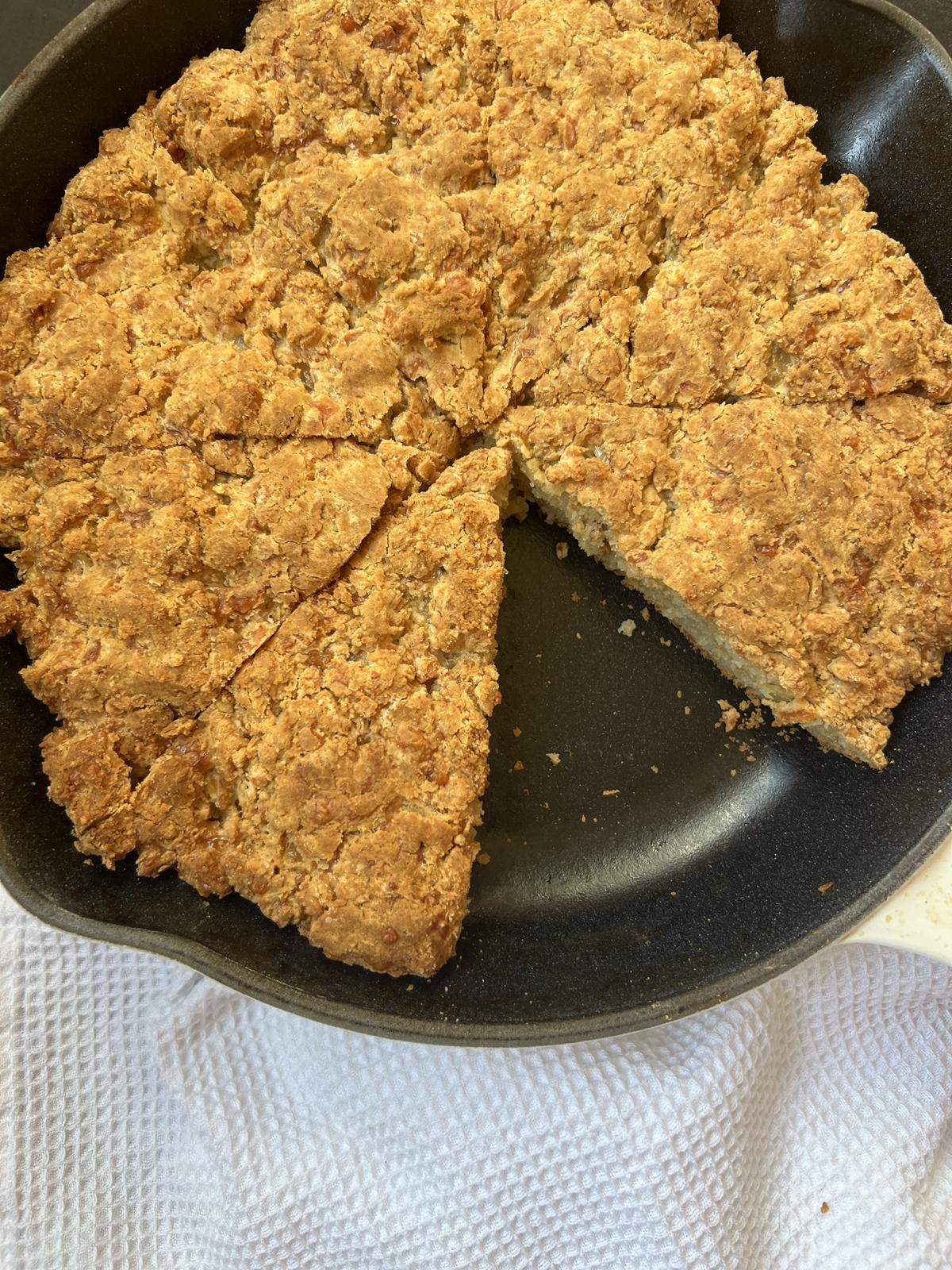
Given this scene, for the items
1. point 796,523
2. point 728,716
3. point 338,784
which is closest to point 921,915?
point 728,716

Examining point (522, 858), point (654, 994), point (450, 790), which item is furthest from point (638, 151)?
point (654, 994)

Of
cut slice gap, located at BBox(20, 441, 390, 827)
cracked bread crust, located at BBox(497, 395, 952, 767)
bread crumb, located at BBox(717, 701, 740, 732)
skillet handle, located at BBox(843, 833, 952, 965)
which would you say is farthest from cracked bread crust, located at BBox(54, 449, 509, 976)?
skillet handle, located at BBox(843, 833, 952, 965)

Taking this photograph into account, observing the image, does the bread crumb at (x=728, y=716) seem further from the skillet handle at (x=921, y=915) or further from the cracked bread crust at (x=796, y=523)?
the skillet handle at (x=921, y=915)

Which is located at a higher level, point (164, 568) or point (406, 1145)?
point (164, 568)

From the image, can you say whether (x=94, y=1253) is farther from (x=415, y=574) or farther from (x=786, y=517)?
(x=786, y=517)

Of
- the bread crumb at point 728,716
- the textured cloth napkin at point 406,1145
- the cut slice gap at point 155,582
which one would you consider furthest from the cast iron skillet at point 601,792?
the textured cloth napkin at point 406,1145

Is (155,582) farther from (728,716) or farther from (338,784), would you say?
(728,716)
